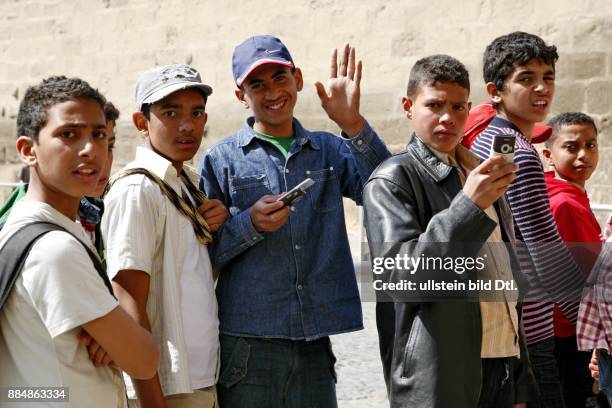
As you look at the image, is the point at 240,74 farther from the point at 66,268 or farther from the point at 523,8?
the point at 523,8

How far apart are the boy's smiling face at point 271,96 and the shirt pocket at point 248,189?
181 millimetres

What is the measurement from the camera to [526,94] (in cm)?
311

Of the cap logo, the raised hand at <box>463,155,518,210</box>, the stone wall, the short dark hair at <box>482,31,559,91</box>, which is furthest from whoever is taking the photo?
the stone wall

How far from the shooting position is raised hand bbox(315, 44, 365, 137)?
2.93 meters

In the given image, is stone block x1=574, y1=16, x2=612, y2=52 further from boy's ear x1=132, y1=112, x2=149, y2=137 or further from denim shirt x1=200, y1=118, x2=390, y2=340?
boy's ear x1=132, y1=112, x2=149, y2=137

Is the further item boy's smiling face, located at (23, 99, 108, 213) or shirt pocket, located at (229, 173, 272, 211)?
shirt pocket, located at (229, 173, 272, 211)

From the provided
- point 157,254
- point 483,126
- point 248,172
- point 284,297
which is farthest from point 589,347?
point 157,254

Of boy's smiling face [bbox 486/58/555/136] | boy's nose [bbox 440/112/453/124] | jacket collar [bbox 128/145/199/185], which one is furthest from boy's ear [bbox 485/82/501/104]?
jacket collar [bbox 128/145/199/185]

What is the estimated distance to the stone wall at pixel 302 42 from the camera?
6.79 metres

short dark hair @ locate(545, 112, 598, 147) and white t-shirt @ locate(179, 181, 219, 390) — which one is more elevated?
short dark hair @ locate(545, 112, 598, 147)

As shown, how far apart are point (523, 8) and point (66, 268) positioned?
5581 millimetres

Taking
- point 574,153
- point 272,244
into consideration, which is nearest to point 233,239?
point 272,244

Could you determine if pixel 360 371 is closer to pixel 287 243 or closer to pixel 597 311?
pixel 597 311

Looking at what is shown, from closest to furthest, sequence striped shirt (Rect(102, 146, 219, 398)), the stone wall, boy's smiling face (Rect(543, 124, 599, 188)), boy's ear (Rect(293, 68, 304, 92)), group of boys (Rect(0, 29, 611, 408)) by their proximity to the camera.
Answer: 1. group of boys (Rect(0, 29, 611, 408))
2. striped shirt (Rect(102, 146, 219, 398))
3. boy's ear (Rect(293, 68, 304, 92))
4. boy's smiling face (Rect(543, 124, 599, 188))
5. the stone wall
